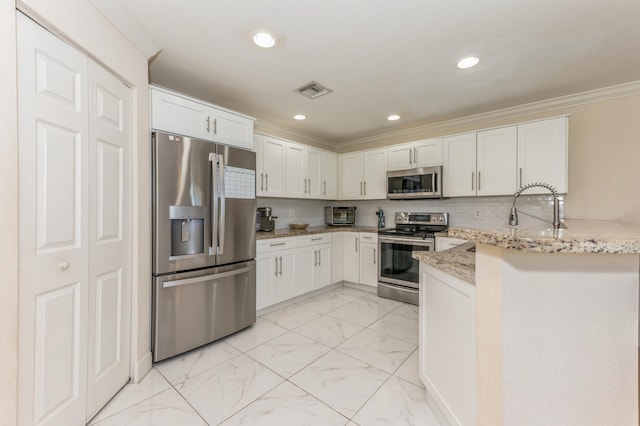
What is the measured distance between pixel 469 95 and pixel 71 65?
10.7 feet

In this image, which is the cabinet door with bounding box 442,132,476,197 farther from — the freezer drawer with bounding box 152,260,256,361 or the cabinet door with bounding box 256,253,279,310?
the freezer drawer with bounding box 152,260,256,361

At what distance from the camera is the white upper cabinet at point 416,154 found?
3.42 meters

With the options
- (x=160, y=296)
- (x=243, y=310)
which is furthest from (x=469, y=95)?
(x=160, y=296)

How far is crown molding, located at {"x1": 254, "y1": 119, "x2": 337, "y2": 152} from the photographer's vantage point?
3.61 metres

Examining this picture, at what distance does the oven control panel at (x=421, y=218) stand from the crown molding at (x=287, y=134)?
181 centimetres

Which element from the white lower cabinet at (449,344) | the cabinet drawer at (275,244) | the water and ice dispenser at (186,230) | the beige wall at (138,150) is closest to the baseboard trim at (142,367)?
the beige wall at (138,150)

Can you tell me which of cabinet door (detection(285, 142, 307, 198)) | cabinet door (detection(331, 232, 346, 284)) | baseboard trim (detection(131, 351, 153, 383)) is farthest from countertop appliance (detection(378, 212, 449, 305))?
baseboard trim (detection(131, 351, 153, 383))

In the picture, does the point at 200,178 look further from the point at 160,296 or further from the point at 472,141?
the point at 472,141

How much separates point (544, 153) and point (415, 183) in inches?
53.3

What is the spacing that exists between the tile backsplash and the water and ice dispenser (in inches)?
60.9

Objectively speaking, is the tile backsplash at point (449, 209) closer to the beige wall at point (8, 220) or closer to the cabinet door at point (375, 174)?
the cabinet door at point (375, 174)

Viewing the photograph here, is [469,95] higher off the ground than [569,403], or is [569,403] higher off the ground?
[469,95]

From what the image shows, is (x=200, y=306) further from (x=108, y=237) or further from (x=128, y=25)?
(x=128, y=25)

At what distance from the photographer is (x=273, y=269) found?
3.01m
